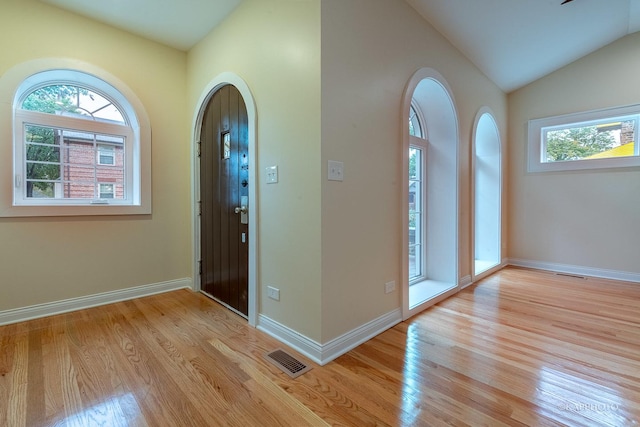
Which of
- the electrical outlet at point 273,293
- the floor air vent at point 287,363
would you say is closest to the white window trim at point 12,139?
the electrical outlet at point 273,293

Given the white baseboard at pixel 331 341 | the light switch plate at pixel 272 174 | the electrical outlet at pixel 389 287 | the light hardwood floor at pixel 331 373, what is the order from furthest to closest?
the electrical outlet at pixel 389 287 < the light switch plate at pixel 272 174 < the white baseboard at pixel 331 341 < the light hardwood floor at pixel 331 373

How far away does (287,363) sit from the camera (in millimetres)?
1729

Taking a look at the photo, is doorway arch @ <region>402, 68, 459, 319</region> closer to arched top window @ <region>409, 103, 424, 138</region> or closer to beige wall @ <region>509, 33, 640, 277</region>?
arched top window @ <region>409, 103, 424, 138</region>

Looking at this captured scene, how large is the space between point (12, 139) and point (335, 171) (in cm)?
271

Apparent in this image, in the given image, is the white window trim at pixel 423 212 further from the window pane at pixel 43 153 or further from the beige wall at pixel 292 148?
the window pane at pixel 43 153

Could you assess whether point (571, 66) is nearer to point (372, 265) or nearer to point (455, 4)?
point (455, 4)

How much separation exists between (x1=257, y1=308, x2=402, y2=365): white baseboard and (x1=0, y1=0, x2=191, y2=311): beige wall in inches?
65.9

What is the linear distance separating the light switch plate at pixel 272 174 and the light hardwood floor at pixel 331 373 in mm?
1177

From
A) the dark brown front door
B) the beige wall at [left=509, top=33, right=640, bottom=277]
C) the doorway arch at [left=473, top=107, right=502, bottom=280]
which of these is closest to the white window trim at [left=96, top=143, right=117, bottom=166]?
the dark brown front door

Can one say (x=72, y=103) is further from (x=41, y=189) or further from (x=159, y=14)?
(x=159, y=14)

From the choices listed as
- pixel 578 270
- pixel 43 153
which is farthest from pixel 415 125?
pixel 43 153

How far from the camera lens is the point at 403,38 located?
2355mm

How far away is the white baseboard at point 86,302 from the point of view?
2.31 meters

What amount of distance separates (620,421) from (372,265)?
55.2 inches
